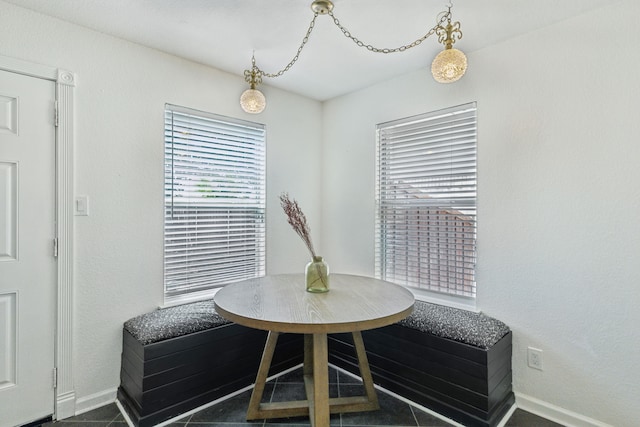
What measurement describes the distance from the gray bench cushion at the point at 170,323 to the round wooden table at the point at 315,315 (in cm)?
29

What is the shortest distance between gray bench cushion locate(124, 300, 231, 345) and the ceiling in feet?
5.92

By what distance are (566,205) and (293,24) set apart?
1935 millimetres

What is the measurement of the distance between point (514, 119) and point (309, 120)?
5.98ft

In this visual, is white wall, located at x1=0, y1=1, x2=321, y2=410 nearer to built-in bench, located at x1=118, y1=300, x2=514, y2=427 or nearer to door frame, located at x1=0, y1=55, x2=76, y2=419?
door frame, located at x1=0, y1=55, x2=76, y2=419

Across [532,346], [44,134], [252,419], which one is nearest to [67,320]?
[44,134]

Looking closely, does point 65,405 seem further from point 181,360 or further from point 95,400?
point 181,360

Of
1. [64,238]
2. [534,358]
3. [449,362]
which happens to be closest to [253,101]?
[64,238]

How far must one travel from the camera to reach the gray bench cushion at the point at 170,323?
1913 millimetres

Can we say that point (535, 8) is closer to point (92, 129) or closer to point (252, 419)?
point (92, 129)

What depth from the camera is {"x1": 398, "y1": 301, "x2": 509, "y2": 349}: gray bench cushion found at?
1870 millimetres

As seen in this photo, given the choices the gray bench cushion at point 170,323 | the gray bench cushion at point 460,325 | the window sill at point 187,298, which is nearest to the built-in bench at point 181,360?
the gray bench cushion at point 170,323

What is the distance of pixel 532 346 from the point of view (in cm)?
202

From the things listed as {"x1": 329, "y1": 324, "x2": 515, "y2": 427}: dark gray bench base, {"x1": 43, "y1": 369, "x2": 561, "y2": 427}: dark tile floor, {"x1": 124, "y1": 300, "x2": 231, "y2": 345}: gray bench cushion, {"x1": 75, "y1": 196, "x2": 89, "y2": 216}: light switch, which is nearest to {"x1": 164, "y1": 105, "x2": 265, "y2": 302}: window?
{"x1": 124, "y1": 300, "x2": 231, "y2": 345}: gray bench cushion

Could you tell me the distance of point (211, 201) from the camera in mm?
2582
